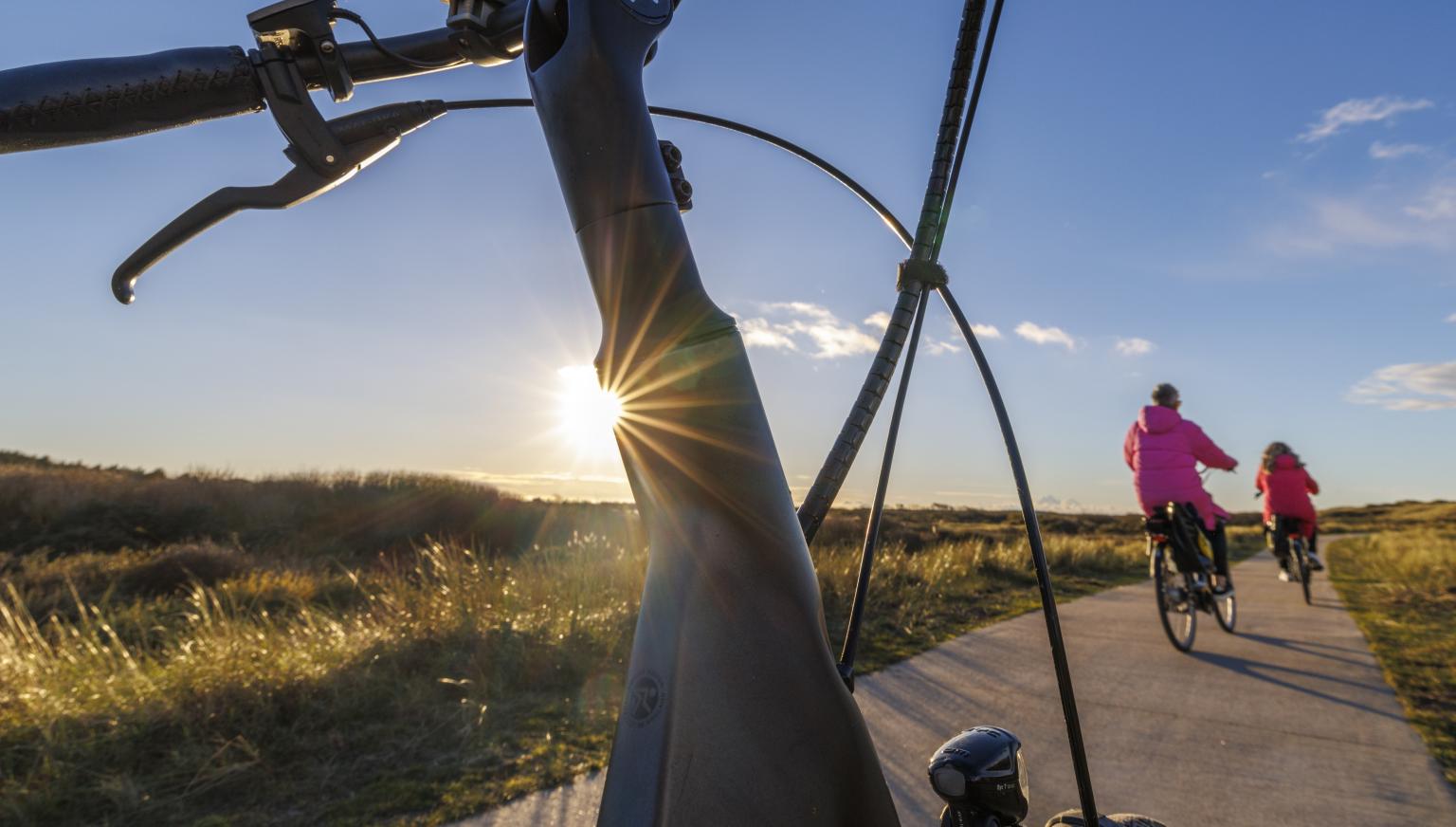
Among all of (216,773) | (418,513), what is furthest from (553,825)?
(418,513)

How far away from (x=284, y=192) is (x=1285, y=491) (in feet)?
41.5

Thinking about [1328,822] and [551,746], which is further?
[551,746]

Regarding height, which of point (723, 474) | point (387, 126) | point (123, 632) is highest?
point (387, 126)

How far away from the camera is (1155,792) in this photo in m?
3.10

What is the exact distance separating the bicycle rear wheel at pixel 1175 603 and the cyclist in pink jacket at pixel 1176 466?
20.1 inches

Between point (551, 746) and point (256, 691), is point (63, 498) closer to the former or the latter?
point (256, 691)

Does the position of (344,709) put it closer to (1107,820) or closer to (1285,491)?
(1107,820)

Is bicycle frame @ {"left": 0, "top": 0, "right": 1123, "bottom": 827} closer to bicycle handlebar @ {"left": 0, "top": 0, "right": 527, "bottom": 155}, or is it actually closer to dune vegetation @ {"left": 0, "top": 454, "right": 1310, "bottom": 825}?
bicycle handlebar @ {"left": 0, "top": 0, "right": 527, "bottom": 155}

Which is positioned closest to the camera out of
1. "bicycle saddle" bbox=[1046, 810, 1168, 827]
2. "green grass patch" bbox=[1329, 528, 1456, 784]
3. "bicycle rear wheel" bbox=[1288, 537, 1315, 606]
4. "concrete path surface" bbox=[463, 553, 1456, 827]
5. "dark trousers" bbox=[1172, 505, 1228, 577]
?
"bicycle saddle" bbox=[1046, 810, 1168, 827]

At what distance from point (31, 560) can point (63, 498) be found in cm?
566

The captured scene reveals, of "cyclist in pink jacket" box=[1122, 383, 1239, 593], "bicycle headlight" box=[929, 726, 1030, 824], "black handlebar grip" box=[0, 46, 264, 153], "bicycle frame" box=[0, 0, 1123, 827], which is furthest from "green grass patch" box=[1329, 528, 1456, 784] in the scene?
"black handlebar grip" box=[0, 46, 264, 153]

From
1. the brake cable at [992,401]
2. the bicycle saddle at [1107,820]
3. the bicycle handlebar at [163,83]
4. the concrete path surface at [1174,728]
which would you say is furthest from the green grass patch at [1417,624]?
the bicycle handlebar at [163,83]

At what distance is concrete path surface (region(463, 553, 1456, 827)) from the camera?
9.76 feet

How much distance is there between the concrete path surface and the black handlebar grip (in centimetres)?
245
